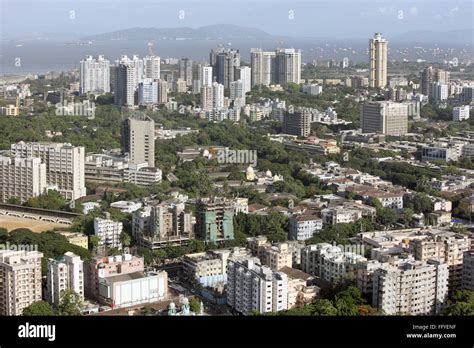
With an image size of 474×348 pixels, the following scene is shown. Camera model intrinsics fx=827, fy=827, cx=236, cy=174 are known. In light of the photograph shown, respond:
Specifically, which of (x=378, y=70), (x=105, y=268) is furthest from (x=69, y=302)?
(x=378, y=70)

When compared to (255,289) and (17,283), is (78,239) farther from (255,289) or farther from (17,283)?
(255,289)

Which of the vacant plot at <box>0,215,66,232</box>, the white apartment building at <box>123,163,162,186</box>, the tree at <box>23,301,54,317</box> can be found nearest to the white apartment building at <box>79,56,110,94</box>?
the white apartment building at <box>123,163,162,186</box>

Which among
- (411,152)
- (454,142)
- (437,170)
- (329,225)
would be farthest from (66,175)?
(454,142)

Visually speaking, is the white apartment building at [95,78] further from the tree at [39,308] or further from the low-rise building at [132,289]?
the tree at [39,308]

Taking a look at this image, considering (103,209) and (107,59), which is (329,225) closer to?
(103,209)

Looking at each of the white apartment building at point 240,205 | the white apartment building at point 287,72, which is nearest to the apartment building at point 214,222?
the white apartment building at point 240,205

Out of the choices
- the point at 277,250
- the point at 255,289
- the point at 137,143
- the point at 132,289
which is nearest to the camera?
the point at 255,289

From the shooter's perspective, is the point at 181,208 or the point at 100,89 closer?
the point at 181,208
